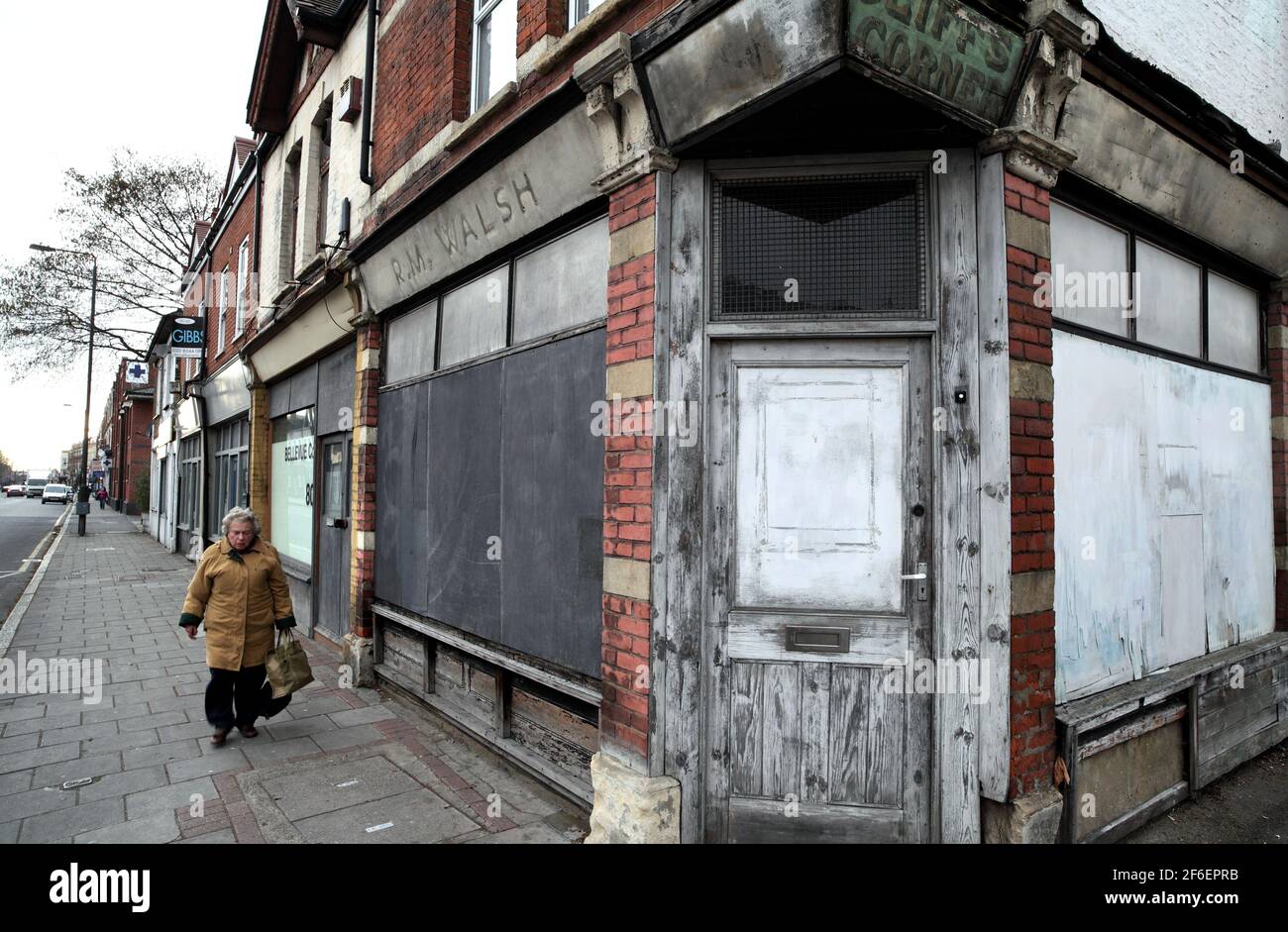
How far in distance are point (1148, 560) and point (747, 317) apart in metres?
3.16

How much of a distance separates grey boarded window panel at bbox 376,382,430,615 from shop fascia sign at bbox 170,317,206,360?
9146mm

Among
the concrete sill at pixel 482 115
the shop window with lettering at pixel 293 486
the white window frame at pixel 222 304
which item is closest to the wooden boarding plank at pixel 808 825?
the concrete sill at pixel 482 115

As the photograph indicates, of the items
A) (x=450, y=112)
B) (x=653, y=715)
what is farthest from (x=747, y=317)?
(x=450, y=112)

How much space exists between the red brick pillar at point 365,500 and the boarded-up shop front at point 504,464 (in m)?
0.22

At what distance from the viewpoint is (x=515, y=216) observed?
194 inches

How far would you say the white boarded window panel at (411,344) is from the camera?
6.27 metres

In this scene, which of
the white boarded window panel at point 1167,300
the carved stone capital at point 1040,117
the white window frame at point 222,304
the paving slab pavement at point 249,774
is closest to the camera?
the carved stone capital at point 1040,117

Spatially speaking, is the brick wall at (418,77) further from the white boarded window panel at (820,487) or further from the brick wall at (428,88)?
the white boarded window panel at (820,487)

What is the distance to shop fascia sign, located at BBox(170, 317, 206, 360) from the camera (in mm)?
13492

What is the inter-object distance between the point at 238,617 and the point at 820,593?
169 inches

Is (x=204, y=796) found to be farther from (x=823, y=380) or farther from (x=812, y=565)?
(x=823, y=380)

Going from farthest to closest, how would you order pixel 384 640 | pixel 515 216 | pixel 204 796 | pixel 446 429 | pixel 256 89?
pixel 256 89, pixel 384 640, pixel 446 429, pixel 515 216, pixel 204 796

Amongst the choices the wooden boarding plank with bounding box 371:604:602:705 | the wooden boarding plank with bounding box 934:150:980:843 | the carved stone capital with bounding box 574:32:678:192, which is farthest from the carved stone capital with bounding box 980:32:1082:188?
the wooden boarding plank with bounding box 371:604:602:705

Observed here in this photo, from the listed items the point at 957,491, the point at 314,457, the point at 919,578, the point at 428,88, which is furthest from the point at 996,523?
the point at 314,457
